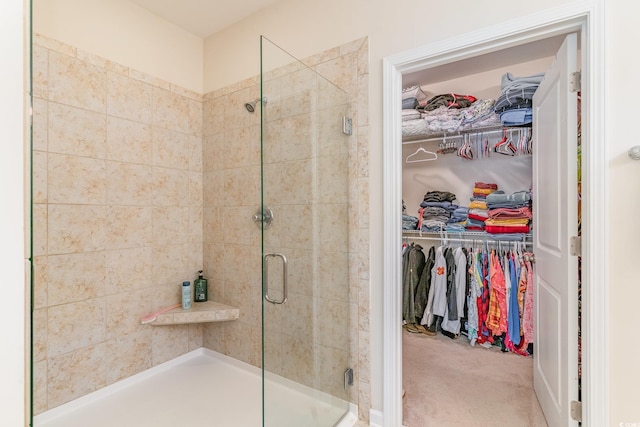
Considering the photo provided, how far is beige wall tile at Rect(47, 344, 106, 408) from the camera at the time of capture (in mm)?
1779

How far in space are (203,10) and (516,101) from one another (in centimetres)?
253

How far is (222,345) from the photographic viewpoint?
253 centimetres

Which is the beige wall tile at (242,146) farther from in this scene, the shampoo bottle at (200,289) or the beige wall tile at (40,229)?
the beige wall tile at (40,229)

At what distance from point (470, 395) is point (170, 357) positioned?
2.28 metres

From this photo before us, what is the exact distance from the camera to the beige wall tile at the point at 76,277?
1.80 meters

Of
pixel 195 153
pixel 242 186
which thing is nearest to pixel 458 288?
pixel 242 186

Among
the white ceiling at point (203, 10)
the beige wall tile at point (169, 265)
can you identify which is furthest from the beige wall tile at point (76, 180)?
the white ceiling at point (203, 10)

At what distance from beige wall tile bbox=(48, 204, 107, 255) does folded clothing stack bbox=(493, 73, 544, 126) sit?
310 centimetres

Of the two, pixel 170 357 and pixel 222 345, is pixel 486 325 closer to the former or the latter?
pixel 222 345

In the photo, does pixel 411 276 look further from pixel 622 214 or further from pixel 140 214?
pixel 140 214

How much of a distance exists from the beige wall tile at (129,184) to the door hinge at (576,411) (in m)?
2.78

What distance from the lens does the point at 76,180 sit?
190cm

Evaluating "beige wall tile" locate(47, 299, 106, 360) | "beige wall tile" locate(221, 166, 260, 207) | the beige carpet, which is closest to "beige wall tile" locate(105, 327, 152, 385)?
"beige wall tile" locate(47, 299, 106, 360)
